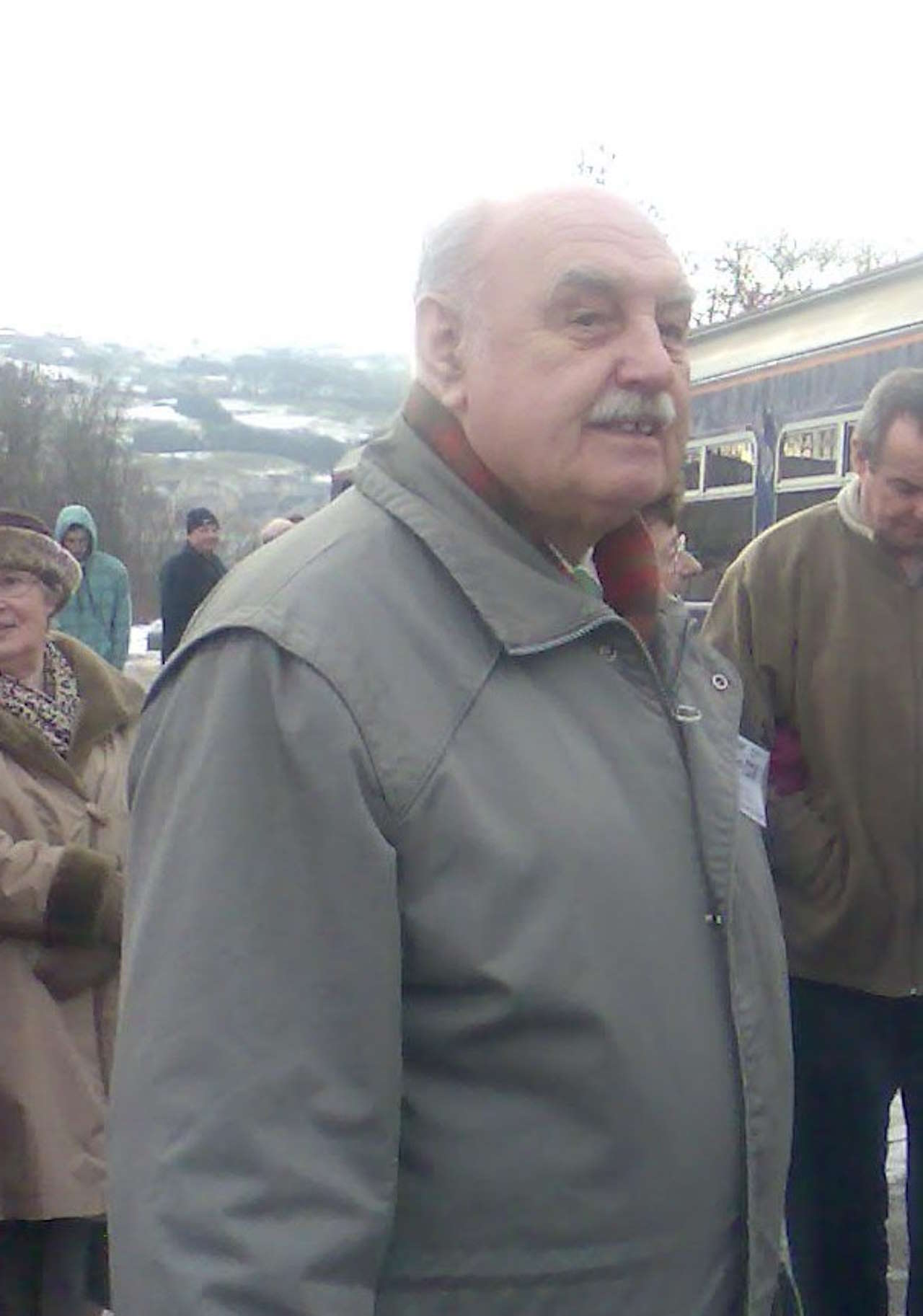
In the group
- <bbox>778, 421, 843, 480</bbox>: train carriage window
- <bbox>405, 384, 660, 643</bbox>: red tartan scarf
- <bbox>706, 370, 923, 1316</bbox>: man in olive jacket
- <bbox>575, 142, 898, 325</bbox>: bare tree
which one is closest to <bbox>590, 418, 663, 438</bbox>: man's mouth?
<bbox>405, 384, 660, 643</bbox>: red tartan scarf

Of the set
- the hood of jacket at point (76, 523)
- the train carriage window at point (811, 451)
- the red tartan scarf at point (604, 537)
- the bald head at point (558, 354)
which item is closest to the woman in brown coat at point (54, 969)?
the red tartan scarf at point (604, 537)

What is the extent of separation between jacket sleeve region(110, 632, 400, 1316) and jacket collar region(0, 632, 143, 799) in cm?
172

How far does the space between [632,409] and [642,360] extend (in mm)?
48

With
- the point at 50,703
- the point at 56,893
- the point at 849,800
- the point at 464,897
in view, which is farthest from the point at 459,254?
the point at 50,703

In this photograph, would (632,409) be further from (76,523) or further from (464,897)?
(76,523)

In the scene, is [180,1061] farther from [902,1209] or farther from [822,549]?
[902,1209]

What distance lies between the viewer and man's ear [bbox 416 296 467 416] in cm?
164

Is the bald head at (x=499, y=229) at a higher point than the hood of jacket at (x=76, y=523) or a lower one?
higher

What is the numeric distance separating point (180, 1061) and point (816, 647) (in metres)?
1.77

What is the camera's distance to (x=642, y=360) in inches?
63.7

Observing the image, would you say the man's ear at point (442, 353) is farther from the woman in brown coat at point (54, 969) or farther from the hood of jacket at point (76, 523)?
the hood of jacket at point (76, 523)

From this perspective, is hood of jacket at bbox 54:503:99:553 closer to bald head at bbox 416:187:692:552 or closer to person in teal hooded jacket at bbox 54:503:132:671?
person in teal hooded jacket at bbox 54:503:132:671

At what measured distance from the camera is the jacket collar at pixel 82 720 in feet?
10.0

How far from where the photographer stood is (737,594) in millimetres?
3018
